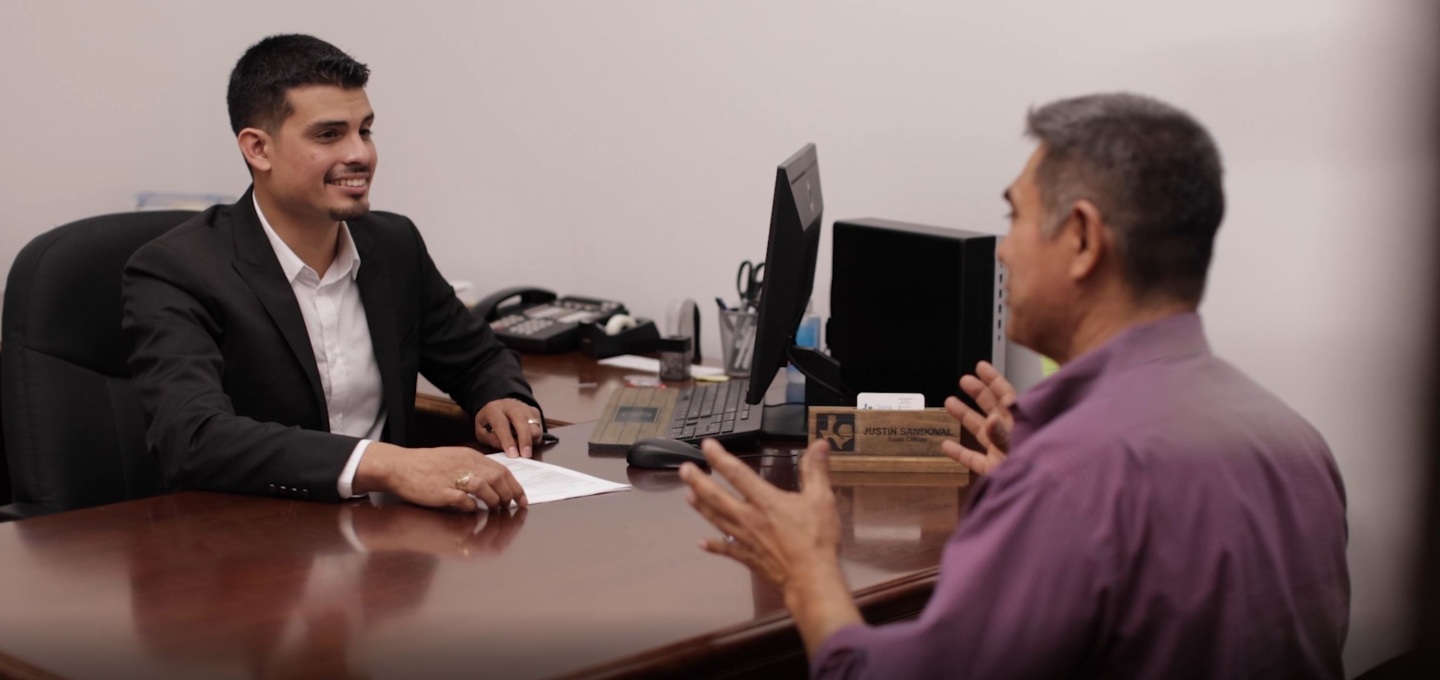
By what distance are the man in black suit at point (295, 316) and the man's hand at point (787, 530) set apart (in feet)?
2.47

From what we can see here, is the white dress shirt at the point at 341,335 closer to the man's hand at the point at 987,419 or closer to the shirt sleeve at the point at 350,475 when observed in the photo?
the shirt sleeve at the point at 350,475

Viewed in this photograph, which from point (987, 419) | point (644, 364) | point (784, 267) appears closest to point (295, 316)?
point (784, 267)

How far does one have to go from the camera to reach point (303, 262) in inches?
90.0

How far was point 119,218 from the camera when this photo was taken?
2416mm

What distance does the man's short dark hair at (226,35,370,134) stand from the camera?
7.55 feet

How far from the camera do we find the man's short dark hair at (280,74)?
230 centimetres

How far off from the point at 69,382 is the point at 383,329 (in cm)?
53

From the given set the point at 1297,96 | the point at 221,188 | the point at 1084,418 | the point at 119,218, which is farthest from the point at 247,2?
the point at 1084,418

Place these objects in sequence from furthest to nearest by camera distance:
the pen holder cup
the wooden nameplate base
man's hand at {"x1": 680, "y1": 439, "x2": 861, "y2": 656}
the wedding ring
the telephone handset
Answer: the telephone handset < the pen holder cup < the wooden nameplate base < the wedding ring < man's hand at {"x1": 680, "y1": 439, "x2": 861, "y2": 656}

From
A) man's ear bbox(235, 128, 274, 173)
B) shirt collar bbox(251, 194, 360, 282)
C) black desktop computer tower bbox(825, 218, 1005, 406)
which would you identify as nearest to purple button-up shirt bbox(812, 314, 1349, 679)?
black desktop computer tower bbox(825, 218, 1005, 406)

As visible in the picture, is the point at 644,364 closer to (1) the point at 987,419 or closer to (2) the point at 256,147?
(2) the point at 256,147

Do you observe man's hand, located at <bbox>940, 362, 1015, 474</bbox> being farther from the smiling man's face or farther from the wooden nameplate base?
the smiling man's face

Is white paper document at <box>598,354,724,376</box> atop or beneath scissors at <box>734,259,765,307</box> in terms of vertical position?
beneath

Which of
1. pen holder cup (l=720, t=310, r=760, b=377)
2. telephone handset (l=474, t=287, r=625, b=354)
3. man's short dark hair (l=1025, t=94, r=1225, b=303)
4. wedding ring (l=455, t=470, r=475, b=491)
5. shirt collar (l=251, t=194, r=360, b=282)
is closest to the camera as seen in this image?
man's short dark hair (l=1025, t=94, r=1225, b=303)
